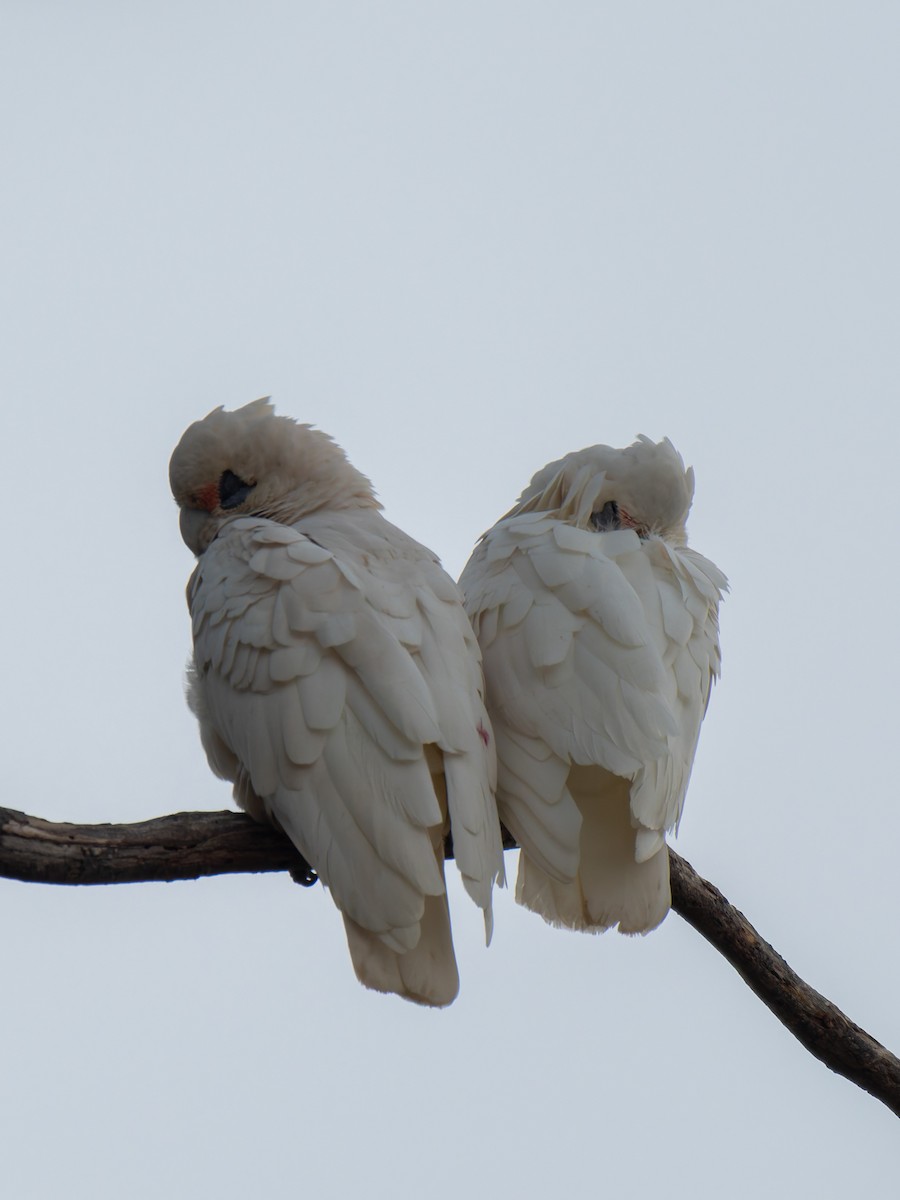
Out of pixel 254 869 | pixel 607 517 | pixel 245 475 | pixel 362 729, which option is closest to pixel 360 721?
pixel 362 729

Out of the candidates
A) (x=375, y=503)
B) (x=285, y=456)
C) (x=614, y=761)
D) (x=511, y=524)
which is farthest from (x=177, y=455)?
(x=614, y=761)

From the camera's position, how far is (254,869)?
4.22 metres

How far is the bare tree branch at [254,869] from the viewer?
3779 mm

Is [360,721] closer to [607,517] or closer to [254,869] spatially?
[254,869]

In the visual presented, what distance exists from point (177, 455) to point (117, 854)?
1934 millimetres

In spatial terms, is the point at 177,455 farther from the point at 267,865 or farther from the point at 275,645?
the point at 267,865

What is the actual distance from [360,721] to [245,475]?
1.55 meters

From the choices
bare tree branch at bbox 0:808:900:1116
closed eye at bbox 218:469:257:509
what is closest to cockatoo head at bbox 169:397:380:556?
closed eye at bbox 218:469:257:509

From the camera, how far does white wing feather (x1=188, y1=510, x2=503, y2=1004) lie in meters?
3.95

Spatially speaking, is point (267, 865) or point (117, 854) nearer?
point (117, 854)

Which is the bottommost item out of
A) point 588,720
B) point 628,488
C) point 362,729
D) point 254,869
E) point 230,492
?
point 254,869

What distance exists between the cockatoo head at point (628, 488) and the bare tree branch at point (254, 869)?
155cm

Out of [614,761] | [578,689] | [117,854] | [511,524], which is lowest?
[117,854]

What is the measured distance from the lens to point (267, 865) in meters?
4.22
